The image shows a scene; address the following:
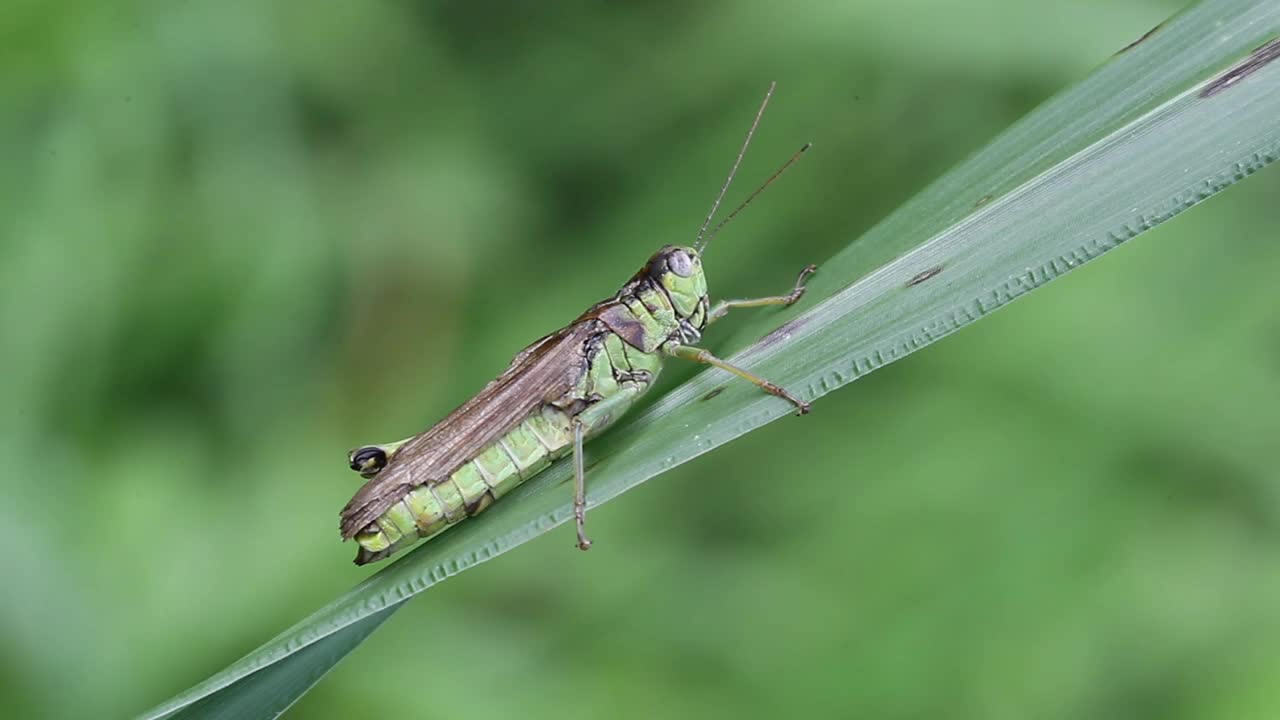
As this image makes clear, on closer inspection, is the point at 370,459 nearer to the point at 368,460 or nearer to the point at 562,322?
the point at 368,460

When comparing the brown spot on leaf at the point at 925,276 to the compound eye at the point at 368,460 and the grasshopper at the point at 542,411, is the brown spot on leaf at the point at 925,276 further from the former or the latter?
the compound eye at the point at 368,460

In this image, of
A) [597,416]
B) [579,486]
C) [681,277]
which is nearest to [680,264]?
[681,277]

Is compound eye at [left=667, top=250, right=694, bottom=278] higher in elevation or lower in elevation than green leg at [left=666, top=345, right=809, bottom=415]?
higher

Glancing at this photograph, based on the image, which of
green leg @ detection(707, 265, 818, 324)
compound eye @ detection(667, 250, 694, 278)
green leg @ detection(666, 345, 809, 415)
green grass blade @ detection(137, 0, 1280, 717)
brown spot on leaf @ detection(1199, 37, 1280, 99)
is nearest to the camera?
green grass blade @ detection(137, 0, 1280, 717)

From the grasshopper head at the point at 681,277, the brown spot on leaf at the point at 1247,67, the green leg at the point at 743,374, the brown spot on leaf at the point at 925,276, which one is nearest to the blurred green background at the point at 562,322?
the grasshopper head at the point at 681,277

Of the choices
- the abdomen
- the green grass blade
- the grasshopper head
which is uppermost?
the grasshopper head

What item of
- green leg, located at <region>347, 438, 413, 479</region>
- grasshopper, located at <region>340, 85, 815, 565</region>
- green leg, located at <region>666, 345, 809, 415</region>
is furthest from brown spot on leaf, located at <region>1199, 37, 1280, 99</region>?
green leg, located at <region>347, 438, 413, 479</region>

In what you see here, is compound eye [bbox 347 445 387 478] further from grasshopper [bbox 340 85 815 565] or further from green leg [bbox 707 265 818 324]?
green leg [bbox 707 265 818 324]
